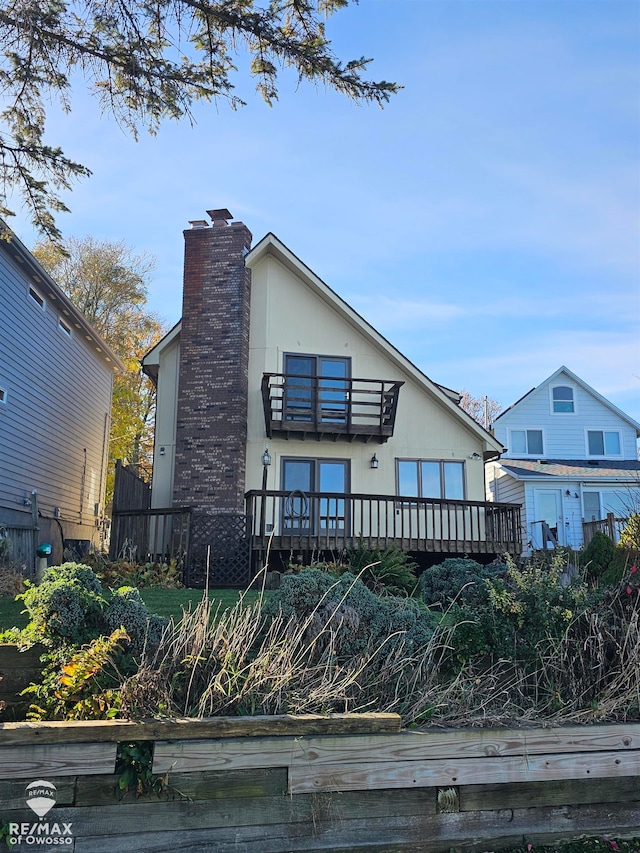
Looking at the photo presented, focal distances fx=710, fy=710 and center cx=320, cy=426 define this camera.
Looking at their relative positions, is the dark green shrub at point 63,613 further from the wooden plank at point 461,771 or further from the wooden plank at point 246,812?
the wooden plank at point 461,771

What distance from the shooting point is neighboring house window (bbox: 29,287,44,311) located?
16253 mm

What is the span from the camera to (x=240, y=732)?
3926mm

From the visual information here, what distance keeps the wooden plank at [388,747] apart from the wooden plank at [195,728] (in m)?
0.05

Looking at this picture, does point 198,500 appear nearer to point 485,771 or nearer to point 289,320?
point 289,320

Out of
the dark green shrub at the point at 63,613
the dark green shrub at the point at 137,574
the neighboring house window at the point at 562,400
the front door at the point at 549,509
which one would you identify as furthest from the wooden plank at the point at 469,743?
the neighboring house window at the point at 562,400

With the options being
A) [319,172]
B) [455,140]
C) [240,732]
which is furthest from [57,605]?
[455,140]

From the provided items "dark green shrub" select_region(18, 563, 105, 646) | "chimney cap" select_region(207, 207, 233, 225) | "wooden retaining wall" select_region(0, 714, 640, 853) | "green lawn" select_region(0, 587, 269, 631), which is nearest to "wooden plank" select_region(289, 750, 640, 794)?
"wooden retaining wall" select_region(0, 714, 640, 853)

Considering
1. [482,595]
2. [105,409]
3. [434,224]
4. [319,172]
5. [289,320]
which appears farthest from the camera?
[105,409]

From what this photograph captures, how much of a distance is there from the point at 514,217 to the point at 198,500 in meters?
8.62

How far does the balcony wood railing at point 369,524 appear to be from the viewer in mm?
13742

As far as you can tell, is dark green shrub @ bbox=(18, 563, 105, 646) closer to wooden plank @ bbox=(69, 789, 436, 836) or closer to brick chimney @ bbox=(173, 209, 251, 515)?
wooden plank @ bbox=(69, 789, 436, 836)

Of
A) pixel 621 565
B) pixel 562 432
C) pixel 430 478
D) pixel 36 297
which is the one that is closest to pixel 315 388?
pixel 430 478

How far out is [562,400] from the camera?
2494 cm

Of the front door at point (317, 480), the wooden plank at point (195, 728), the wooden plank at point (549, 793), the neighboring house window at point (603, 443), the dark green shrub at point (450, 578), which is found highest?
the neighboring house window at point (603, 443)
